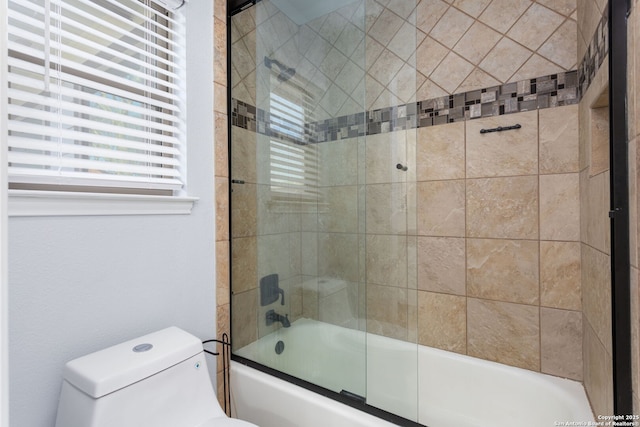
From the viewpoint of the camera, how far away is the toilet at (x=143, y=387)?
2.97ft

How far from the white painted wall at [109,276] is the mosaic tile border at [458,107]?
0.32m

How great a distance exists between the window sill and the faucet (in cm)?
71

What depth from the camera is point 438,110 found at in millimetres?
1819

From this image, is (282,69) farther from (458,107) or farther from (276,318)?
(276,318)

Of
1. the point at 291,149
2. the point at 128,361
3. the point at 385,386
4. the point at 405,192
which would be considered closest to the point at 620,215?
the point at 405,192

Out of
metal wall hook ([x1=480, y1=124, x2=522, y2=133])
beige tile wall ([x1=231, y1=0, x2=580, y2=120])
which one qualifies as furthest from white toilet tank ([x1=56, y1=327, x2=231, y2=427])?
metal wall hook ([x1=480, y1=124, x2=522, y2=133])

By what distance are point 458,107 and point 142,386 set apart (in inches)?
77.1

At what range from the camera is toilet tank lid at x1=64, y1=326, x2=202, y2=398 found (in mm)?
915

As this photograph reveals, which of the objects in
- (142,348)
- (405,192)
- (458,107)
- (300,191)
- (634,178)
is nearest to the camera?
(634,178)

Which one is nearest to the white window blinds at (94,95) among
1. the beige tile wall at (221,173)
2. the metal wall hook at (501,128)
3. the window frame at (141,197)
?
the window frame at (141,197)

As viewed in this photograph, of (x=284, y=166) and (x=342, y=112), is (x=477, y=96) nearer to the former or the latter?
(x=342, y=112)

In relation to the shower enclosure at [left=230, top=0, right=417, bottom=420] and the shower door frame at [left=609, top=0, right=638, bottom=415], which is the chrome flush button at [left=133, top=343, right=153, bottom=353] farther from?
the shower door frame at [left=609, top=0, right=638, bottom=415]

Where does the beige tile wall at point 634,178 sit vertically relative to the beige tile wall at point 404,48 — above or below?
below

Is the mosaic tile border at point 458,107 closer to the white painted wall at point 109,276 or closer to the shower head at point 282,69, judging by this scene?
the shower head at point 282,69
